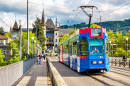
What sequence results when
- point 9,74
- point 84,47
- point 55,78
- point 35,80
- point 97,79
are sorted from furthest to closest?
point 84,47 → point 35,80 → point 97,79 → point 9,74 → point 55,78

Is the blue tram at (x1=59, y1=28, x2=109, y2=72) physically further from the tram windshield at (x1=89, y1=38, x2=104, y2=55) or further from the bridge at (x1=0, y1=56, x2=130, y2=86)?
the bridge at (x1=0, y1=56, x2=130, y2=86)

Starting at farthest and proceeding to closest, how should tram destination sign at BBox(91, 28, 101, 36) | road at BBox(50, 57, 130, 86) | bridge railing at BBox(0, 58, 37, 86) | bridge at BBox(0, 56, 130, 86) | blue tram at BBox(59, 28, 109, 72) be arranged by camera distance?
1. tram destination sign at BBox(91, 28, 101, 36)
2. blue tram at BBox(59, 28, 109, 72)
3. road at BBox(50, 57, 130, 86)
4. bridge at BBox(0, 56, 130, 86)
5. bridge railing at BBox(0, 58, 37, 86)

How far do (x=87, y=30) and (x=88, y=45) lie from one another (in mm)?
1202

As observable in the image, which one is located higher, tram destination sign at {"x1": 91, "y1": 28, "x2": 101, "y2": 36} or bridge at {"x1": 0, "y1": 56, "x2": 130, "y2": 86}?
tram destination sign at {"x1": 91, "y1": 28, "x2": 101, "y2": 36}

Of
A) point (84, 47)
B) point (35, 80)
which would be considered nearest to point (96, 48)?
point (84, 47)

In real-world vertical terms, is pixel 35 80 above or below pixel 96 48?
below

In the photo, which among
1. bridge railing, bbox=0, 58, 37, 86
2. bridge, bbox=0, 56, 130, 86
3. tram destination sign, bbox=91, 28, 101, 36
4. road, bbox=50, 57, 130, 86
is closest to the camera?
bridge railing, bbox=0, 58, 37, 86

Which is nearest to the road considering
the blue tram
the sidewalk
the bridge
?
the bridge

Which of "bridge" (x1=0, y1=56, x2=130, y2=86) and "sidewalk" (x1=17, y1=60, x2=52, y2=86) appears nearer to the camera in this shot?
"bridge" (x1=0, y1=56, x2=130, y2=86)

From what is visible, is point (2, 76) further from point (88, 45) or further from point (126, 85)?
point (88, 45)

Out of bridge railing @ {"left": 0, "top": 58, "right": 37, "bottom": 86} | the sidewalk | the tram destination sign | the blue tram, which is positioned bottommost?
the sidewalk

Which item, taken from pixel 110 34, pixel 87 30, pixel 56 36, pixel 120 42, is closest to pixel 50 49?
pixel 56 36

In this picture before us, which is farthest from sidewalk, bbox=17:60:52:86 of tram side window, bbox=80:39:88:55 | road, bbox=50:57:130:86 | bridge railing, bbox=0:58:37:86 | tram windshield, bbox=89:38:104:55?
tram windshield, bbox=89:38:104:55

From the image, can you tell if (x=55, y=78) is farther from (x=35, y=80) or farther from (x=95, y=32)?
(x=95, y=32)
